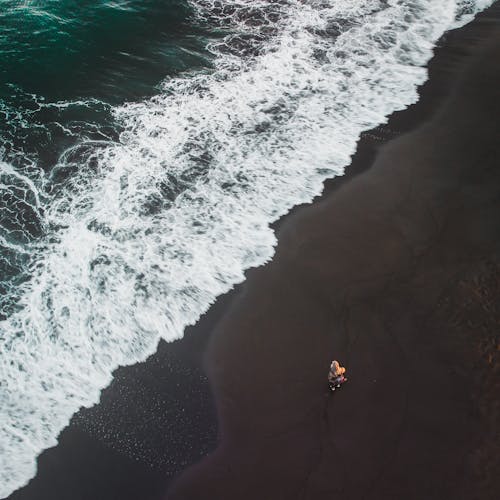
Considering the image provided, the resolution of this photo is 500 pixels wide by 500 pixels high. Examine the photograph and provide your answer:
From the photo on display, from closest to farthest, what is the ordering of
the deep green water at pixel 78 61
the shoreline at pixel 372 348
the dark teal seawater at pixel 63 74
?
the shoreline at pixel 372 348 → the dark teal seawater at pixel 63 74 → the deep green water at pixel 78 61

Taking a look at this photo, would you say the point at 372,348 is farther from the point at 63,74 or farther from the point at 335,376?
the point at 63,74

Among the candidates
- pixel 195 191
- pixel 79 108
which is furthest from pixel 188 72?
pixel 195 191

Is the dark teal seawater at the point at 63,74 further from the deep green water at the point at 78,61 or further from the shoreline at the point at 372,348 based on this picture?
the shoreline at the point at 372,348

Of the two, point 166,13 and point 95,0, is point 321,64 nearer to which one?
point 166,13

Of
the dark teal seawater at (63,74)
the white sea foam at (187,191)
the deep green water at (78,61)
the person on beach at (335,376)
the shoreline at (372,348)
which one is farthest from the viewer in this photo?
the deep green water at (78,61)

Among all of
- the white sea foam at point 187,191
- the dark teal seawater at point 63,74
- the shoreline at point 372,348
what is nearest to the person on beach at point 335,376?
the shoreline at point 372,348

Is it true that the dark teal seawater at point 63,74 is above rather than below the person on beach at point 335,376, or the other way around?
above
